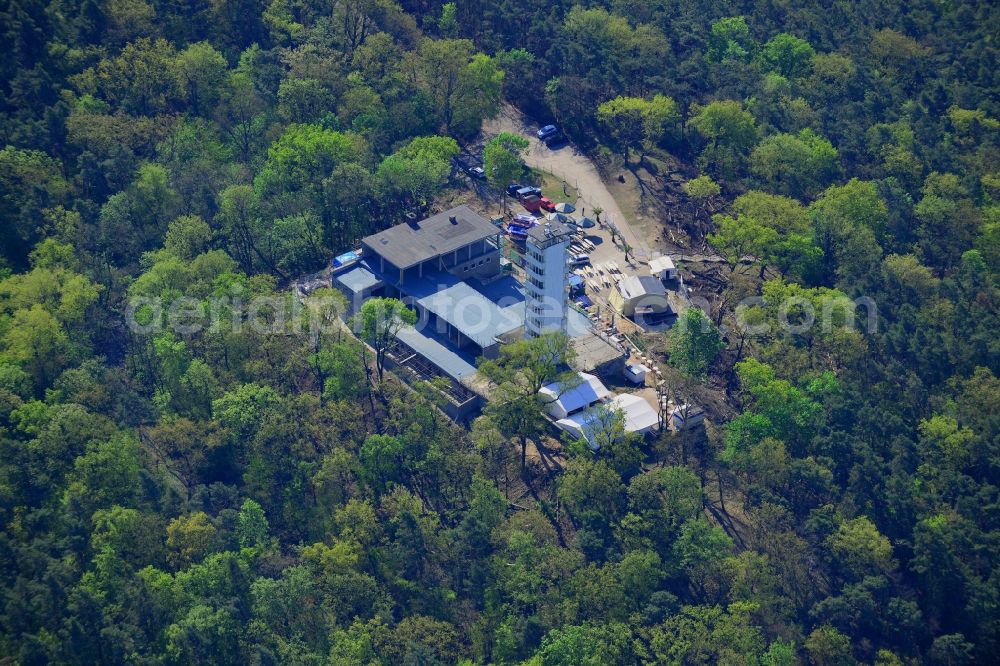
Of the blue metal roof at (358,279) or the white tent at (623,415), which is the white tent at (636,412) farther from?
the blue metal roof at (358,279)

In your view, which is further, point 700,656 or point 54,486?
point 54,486

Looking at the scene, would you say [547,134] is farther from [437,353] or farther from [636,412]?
[636,412]

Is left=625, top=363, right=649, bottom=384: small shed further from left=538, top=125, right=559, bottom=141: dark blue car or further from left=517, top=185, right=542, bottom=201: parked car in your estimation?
left=538, top=125, right=559, bottom=141: dark blue car

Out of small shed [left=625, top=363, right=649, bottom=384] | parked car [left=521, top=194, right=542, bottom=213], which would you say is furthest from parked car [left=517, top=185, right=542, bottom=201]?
small shed [left=625, top=363, right=649, bottom=384]

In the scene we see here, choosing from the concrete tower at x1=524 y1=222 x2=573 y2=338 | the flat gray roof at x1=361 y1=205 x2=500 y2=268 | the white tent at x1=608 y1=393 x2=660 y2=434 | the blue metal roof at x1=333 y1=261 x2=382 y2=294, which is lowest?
the blue metal roof at x1=333 y1=261 x2=382 y2=294

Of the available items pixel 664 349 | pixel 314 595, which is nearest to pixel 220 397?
pixel 314 595

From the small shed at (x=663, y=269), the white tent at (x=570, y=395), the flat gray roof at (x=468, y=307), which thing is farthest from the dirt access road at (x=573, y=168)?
the white tent at (x=570, y=395)

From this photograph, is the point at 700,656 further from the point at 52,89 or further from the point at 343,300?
the point at 52,89
